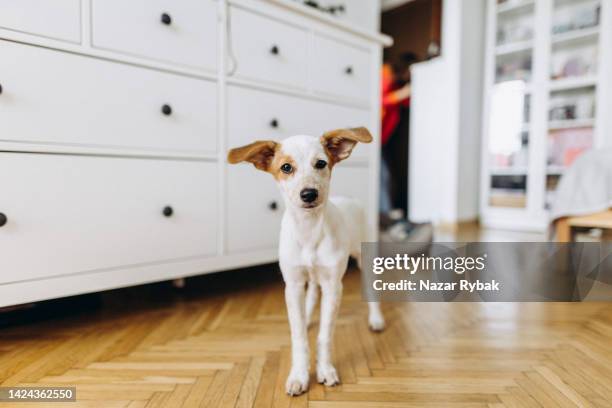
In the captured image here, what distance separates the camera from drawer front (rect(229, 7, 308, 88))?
1547 mm

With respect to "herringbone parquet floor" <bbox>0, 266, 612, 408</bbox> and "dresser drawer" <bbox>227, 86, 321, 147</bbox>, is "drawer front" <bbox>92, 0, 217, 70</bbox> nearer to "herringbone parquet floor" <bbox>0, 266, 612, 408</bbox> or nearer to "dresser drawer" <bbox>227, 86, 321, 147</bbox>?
"dresser drawer" <bbox>227, 86, 321, 147</bbox>

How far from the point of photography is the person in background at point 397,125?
4.06 m

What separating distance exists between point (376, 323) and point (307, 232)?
54cm

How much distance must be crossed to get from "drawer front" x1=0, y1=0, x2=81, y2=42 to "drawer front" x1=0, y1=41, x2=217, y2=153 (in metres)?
0.06

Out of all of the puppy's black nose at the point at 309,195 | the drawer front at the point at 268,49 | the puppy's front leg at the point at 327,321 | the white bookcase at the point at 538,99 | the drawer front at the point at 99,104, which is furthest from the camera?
the white bookcase at the point at 538,99

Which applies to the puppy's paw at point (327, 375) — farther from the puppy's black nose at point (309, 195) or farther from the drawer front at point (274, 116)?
the drawer front at point (274, 116)

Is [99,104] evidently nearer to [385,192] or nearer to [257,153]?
[257,153]

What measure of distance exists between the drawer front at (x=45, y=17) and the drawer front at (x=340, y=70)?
0.98m

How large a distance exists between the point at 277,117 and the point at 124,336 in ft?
3.42

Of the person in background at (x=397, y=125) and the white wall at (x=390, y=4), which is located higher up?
the white wall at (x=390, y=4)

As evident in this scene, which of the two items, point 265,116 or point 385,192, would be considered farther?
point 385,192

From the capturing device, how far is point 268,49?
5.33ft

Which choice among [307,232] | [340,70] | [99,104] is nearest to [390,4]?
[340,70]

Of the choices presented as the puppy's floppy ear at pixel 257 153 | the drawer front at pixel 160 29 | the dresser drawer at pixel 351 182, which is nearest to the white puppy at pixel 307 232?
the puppy's floppy ear at pixel 257 153
